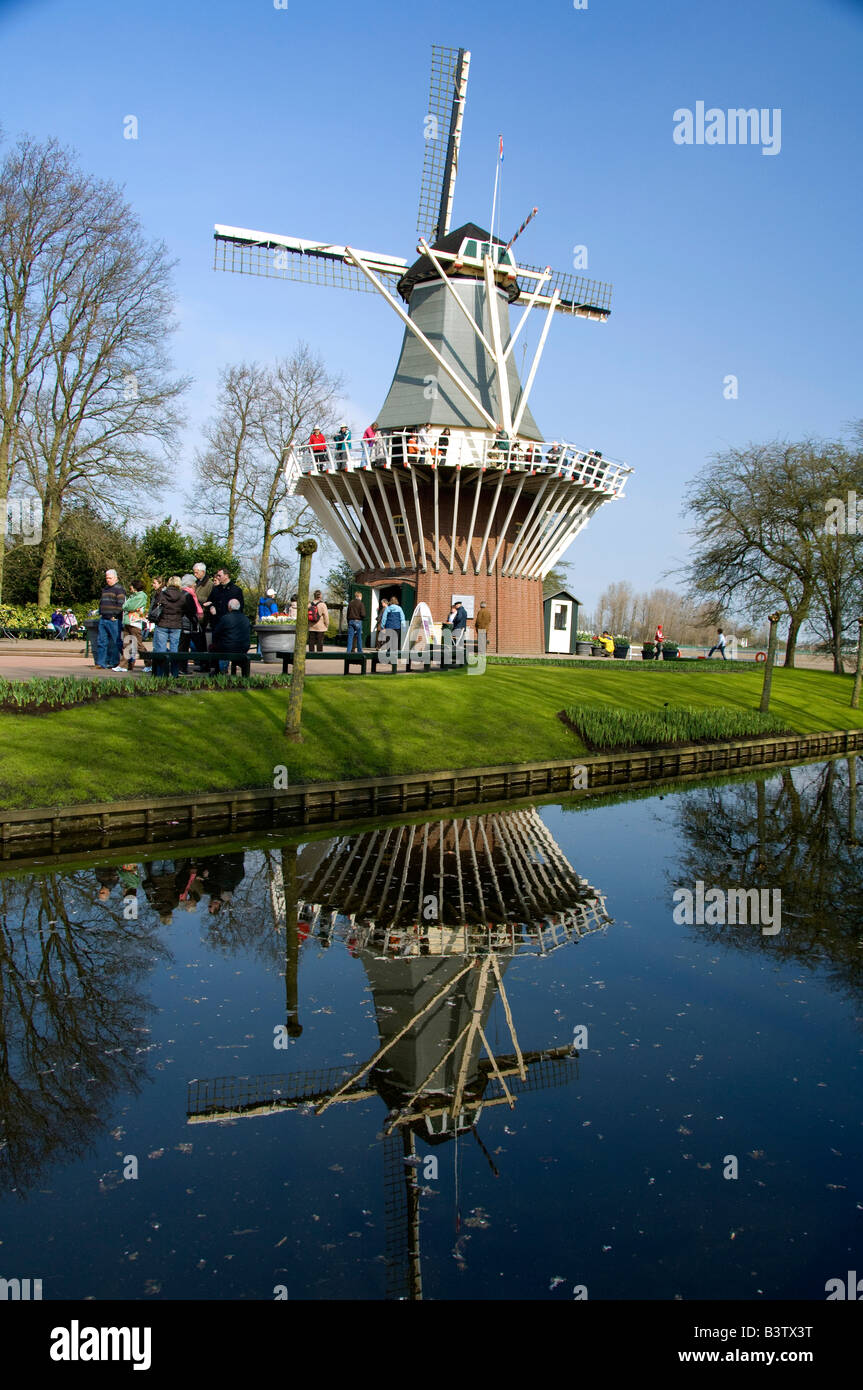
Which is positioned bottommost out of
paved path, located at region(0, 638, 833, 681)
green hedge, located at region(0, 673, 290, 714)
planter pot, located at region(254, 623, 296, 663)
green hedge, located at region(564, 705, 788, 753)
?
green hedge, located at region(564, 705, 788, 753)

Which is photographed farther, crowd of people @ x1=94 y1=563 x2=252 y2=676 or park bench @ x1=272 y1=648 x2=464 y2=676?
park bench @ x1=272 y1=648 x2=464 y2=676

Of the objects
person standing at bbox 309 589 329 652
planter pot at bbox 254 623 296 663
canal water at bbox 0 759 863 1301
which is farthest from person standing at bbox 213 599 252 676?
canal water at bbox 0 759 863 1301

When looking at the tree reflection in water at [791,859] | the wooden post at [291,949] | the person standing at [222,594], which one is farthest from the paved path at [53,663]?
the tree reflection in water at [791,859]

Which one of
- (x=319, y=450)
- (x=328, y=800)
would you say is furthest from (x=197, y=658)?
(x=319, y=450)

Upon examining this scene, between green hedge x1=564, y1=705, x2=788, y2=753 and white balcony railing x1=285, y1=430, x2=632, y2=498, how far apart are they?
9.75 m

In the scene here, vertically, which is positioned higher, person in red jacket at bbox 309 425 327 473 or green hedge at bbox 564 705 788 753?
person in red jacket at bbox 309 425 327 473

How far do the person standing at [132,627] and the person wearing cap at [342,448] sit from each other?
1020 centimetres

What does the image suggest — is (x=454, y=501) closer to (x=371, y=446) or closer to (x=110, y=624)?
(x=371, y=446)

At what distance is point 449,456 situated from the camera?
2725 cm

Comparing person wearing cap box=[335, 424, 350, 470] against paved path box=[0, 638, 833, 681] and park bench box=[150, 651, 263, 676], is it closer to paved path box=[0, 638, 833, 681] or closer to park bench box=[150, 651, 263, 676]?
paved path box=[0, 638, 833, 681]

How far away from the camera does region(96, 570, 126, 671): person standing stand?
1738cm

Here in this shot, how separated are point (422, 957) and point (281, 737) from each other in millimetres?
7035

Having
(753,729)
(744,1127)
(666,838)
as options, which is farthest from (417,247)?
(744,1127)

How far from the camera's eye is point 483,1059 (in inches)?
218
